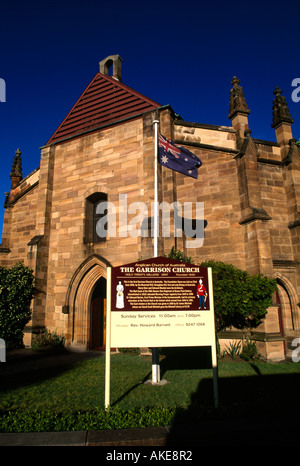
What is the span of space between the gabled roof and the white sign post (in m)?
9.73

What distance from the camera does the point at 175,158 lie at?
948cm

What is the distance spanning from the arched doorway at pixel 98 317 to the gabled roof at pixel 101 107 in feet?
25.5

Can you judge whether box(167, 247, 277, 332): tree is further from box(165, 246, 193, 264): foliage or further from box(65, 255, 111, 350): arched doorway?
box(65, 255, 111, 350): arched doorway

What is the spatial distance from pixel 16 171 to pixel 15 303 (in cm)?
861

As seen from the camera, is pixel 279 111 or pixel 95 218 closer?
pixel 279 111

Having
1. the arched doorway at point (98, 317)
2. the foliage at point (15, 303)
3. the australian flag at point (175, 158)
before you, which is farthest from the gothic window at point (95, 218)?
the australian flag at point (175, 158)

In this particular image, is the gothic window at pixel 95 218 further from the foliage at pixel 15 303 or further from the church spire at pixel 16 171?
the church spire at pixel 16 171

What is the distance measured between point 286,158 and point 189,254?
5.80 m

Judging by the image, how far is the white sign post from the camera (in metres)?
5.30

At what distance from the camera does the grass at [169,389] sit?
4750mm

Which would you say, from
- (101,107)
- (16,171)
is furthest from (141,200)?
(16,171)

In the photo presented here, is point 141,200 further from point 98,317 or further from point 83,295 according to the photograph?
point 98,317
